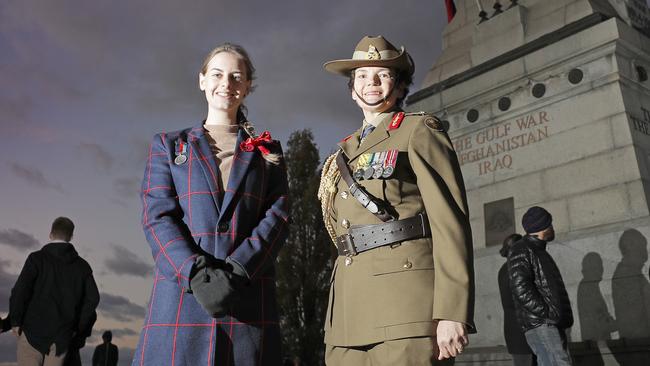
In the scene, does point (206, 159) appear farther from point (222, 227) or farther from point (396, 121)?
point (396, 121)

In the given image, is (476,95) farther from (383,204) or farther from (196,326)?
(196,326)

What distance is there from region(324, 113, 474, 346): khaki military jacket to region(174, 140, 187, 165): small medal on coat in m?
0.91

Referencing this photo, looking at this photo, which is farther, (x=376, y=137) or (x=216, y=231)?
(x=376, y=137)

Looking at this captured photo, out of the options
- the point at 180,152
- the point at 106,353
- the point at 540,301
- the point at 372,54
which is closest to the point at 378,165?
the point at 372,54

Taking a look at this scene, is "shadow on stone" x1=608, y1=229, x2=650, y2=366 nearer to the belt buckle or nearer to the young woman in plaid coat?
the belt buckle

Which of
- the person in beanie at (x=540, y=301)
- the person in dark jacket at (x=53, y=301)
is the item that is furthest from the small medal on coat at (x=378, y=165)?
the person in dark jacket at (x=53, y=301)

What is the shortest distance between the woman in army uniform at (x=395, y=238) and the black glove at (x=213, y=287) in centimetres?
66

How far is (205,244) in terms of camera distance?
3012 mm

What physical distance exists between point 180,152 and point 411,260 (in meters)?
1.40

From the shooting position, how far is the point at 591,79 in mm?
9086

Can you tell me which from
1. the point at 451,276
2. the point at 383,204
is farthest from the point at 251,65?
the point at 451,276

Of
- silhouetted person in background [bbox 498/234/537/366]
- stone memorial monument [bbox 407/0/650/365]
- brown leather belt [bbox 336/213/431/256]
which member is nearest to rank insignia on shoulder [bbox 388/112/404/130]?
brown leather belt [bbox 336/213/431/256]

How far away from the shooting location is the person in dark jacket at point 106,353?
14359mm

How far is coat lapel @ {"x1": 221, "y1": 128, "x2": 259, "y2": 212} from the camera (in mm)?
3104
